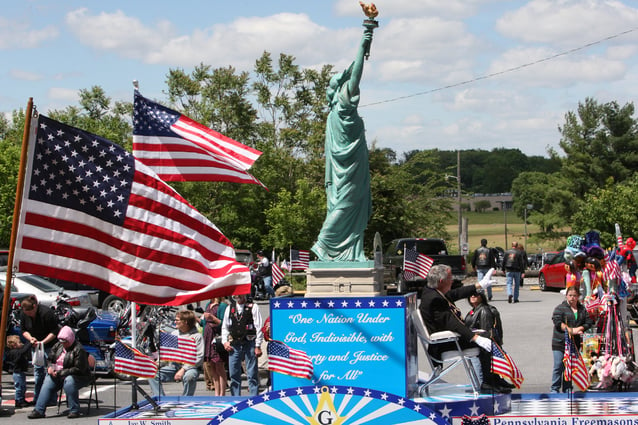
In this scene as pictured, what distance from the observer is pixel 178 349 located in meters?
10.5

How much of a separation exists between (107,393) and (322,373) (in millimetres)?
6527

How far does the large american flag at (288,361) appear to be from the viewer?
7.48 meters

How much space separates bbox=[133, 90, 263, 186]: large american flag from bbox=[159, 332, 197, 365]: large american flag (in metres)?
2.01

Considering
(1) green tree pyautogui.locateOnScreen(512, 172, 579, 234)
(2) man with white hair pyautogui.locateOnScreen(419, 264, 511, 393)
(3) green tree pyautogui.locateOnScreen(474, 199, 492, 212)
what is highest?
(3) green tree pyautogui.locateOnScreen(474, 199, 492, 212)

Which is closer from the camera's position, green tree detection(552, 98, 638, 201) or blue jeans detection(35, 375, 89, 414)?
blue jeans detection(35, 375, 89, 414)

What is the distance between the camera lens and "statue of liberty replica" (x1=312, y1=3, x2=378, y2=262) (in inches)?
547

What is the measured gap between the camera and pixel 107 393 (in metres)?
13.5

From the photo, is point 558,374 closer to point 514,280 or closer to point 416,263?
point 416,263

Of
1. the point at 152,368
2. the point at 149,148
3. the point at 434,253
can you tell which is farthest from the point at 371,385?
the point at 434,253

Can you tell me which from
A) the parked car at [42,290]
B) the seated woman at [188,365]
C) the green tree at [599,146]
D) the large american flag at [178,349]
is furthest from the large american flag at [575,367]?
the green tree at [599,146]

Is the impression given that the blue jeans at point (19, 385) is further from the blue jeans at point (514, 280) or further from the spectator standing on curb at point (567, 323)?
the blue jeans at point (514, 280)

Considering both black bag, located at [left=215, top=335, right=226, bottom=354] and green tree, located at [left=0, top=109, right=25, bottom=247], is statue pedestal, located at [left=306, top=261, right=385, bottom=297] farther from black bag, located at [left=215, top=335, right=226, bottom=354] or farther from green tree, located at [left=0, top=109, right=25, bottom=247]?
green tree, located at [left=0, top=109, right=25, bottom=247]

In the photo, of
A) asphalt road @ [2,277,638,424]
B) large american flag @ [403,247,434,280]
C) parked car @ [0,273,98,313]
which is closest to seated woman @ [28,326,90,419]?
asphalt road @ [2,277,638,424]

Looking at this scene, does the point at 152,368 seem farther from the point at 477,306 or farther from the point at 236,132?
the point at 236,132
